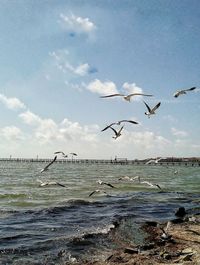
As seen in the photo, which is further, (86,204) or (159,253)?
(86,204)

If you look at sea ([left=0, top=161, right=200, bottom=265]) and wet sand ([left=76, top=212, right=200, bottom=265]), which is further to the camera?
sea ([left=0, top=161, right=200, bottom=265])

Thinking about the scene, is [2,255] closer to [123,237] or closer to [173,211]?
[123,237]

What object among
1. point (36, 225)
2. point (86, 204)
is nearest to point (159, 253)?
point (36, 225)

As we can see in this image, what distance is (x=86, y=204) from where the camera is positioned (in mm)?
26234

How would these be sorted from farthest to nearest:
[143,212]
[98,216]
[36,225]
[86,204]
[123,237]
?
[86,204] → [143,212] → [98,216] → [36,225] → [123,237]

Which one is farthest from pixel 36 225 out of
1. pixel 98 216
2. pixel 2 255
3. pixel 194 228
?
pixel 194 228

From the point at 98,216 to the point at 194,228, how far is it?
608 cm

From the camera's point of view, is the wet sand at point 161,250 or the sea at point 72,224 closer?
the wet sand at point 161,250

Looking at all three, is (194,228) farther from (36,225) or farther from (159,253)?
(36,225)

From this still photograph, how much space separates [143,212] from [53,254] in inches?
418

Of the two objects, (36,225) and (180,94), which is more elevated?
(180,94)

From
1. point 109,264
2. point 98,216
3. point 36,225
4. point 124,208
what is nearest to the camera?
point 109,264

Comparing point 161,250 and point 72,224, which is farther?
point 72,224

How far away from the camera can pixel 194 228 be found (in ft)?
54.6
